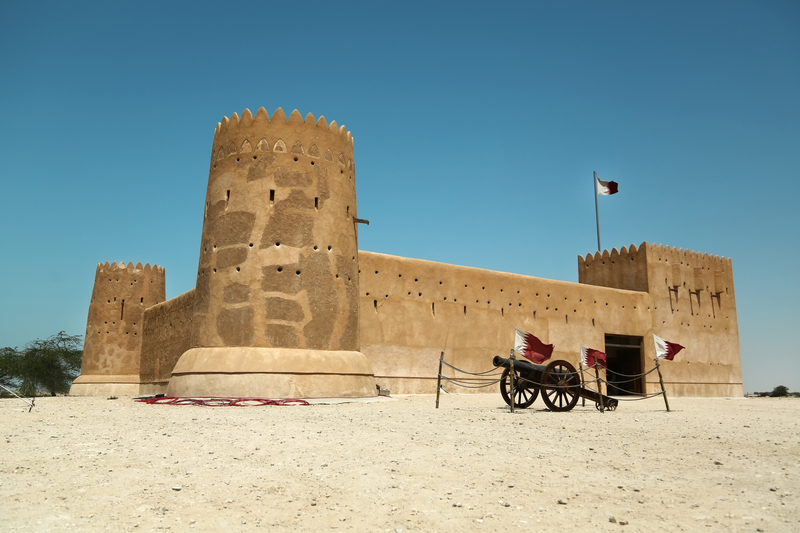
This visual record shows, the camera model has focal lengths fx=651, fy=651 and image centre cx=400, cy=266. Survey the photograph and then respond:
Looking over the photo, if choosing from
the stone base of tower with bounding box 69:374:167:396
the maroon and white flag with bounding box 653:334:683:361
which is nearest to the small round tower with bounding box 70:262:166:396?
the stone base of tower with bounding box 69:374:167:396

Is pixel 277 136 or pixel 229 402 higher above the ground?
pixel 277 136

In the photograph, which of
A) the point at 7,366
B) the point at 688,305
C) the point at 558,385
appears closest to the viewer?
the point at 558,385

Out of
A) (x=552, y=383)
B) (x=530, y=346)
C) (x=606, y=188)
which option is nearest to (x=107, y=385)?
(x=530, y=346)

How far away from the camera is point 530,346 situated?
39.2 ft

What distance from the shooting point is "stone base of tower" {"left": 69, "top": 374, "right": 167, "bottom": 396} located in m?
23.6

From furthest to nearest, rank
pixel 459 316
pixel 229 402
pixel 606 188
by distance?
pixel 606 188 < pixel 459 316 < pixel 229 402

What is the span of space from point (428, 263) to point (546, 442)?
11915 millimetres

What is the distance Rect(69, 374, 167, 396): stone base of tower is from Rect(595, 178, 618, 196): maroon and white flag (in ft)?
65.1

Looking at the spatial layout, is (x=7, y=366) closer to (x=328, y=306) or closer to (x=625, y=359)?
(x=328, y=306)

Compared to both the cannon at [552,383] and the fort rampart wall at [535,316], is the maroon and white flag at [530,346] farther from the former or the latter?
the fort rampart wall at [535,316]

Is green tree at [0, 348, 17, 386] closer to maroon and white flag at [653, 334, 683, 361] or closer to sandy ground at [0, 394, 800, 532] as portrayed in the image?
sandy ground at [0, 394, 800, 532]

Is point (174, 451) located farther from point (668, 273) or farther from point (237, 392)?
point (668, 273)

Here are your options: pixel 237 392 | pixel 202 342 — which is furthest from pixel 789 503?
pixel 202 342

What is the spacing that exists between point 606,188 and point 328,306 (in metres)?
18.1
